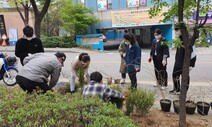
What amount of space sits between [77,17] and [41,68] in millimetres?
17321

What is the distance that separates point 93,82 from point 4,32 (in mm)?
24198

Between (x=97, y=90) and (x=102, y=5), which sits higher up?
(x=102, y=5)

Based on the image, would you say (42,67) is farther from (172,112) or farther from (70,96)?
(172,112)

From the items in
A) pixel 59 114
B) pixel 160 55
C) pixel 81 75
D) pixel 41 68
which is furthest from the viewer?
pixel 160 55

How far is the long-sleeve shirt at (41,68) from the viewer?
3889 millimetres

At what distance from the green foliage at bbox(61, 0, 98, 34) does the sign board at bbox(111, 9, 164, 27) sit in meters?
1.78

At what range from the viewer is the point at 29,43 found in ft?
16.4

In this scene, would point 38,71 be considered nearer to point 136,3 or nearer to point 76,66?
point 76,66

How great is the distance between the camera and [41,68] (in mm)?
3896

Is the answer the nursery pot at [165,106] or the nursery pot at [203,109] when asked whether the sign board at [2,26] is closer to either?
the nursery pot at [165,106]

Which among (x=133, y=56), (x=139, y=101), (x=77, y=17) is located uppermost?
(x=77, y=17)

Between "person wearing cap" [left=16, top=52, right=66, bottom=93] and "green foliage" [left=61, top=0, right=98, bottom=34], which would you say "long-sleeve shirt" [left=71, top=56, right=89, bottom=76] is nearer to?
"person wearing cap" [left=16, top=52, right=66, bottom=93]

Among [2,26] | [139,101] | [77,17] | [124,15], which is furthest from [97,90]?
[2,26]

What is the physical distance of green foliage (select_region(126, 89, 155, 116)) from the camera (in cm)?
399
